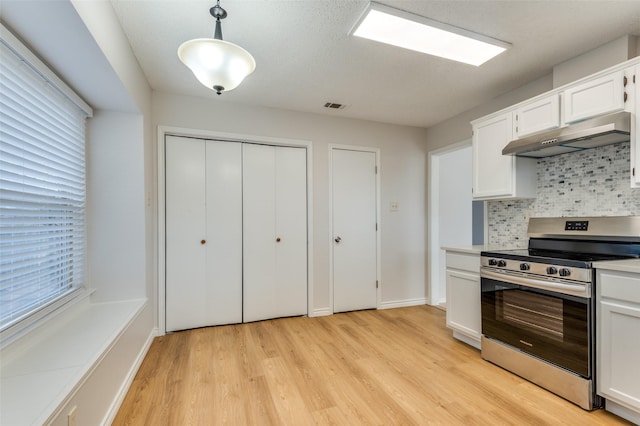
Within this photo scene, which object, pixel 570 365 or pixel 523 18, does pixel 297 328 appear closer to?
pixel 570 365

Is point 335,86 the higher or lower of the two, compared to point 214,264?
higher

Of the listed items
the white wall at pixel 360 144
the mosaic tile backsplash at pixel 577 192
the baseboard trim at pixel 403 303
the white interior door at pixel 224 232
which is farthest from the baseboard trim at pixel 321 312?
the mosaic tile backsplash at pixel 577 192

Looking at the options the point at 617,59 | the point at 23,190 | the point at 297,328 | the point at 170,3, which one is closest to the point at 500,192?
the point at 617,59

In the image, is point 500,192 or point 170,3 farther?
point 500,192

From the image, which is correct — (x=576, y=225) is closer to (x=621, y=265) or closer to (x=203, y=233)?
(x=621, y=265)

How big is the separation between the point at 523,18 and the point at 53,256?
3372 mm

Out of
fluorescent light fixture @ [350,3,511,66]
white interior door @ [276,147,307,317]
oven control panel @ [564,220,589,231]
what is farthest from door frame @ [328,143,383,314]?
oven control panel @ [564,220,589,231]

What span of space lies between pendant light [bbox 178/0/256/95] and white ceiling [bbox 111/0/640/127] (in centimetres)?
49

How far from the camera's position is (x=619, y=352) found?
1696 mm

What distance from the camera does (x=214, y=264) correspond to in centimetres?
324

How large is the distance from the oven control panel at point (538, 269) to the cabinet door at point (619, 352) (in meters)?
0.18

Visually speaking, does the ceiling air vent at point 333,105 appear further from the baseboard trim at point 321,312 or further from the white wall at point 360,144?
the baseboard trim at point 321,312

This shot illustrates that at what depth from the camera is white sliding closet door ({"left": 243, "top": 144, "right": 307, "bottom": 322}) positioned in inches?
133

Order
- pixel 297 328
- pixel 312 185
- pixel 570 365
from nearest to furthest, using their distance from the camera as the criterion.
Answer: pixel 570 365 < pixel 297 328 < pixel 312 185
